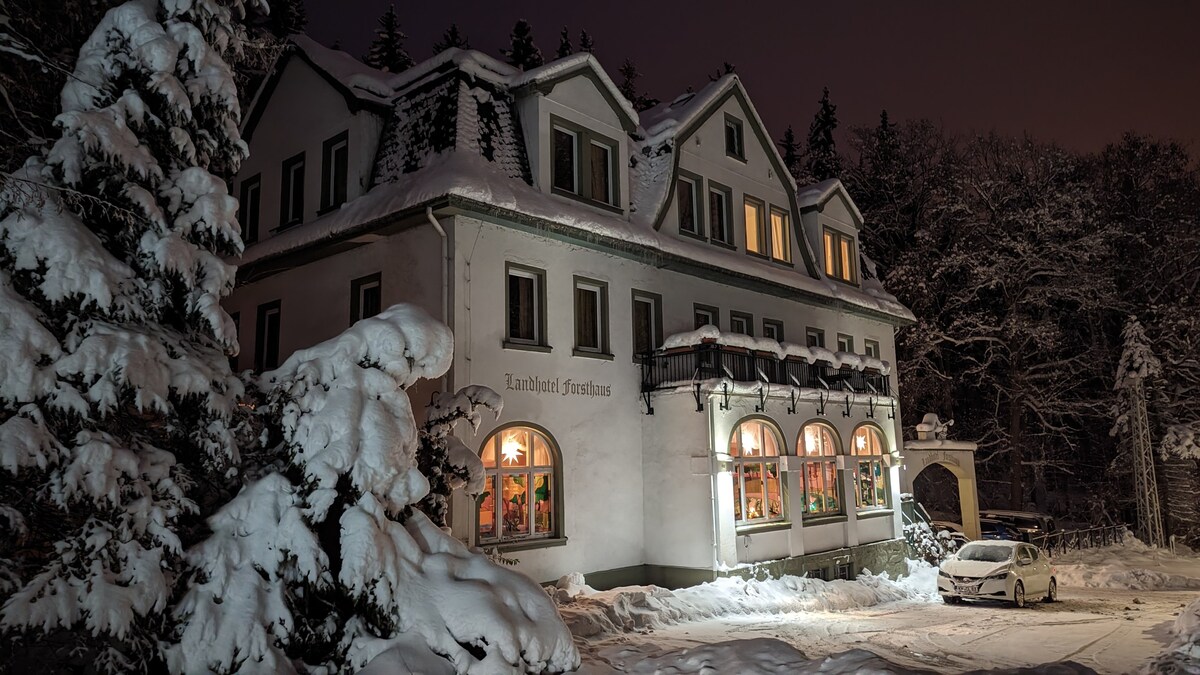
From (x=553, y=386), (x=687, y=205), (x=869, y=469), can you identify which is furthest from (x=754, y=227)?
(x=553, y=386)

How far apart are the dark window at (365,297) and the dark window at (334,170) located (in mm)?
2175

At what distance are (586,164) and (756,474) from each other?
325 inches

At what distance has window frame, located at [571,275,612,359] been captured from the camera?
1831 cm

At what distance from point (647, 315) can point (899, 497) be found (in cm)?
1123

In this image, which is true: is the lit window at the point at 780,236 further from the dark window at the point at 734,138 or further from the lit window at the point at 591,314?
the lit window at the point at 591,314

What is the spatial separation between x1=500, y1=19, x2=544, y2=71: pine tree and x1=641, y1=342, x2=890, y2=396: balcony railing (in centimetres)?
2855

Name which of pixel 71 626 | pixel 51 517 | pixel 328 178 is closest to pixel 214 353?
pixel 51 517

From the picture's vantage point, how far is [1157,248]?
35.2 meters

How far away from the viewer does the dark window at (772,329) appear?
2412cm

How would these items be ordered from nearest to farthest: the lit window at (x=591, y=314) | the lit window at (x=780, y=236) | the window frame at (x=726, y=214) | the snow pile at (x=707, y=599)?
1. the snow pile at (x=707, y=599)
2. the lit window at (x=591, y=314)
3. the window frame at (x=726, y=214)
4. the lit window at (x=780, y=236)

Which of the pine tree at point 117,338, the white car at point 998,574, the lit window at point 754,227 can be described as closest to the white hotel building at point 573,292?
the lit window at point 754,227

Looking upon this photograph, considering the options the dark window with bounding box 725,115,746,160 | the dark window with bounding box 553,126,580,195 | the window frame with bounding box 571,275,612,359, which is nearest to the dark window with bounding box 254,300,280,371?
the window frame with bounding box 571,275,612,359

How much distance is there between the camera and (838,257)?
1115 inches

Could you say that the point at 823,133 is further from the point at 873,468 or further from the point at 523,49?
the point at 873,468
